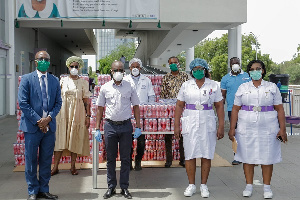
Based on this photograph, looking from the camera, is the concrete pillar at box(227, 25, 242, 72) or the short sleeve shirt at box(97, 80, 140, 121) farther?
the concrete pillar at box(227, 25, 242, 72)

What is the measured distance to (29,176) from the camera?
536cm

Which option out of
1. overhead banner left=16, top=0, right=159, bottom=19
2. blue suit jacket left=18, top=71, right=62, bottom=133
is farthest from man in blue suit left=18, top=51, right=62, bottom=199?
overhead banner left=16, top=0, right=159, bottom=19

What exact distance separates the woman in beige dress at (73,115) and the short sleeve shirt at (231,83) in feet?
7.88

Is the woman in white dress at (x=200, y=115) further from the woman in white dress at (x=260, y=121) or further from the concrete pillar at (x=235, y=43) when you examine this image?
the concrete pillar at (x=235, y=43)

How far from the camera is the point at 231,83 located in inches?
295

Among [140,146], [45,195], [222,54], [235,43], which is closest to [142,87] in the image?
[140,146]

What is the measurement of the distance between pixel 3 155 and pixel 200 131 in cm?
500

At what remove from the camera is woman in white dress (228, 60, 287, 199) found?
545 cm

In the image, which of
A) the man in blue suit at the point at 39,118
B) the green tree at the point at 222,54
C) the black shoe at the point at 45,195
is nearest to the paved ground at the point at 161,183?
the black shoe at the point at 45,195

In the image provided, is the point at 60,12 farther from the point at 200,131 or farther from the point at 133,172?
the point at 200,131

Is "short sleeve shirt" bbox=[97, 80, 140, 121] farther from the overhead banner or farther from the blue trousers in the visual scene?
the overhead banner

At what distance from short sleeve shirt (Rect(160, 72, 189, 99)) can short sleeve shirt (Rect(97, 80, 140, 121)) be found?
1964mm

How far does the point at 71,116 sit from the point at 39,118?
1.74 m

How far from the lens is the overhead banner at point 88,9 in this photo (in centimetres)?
1653
